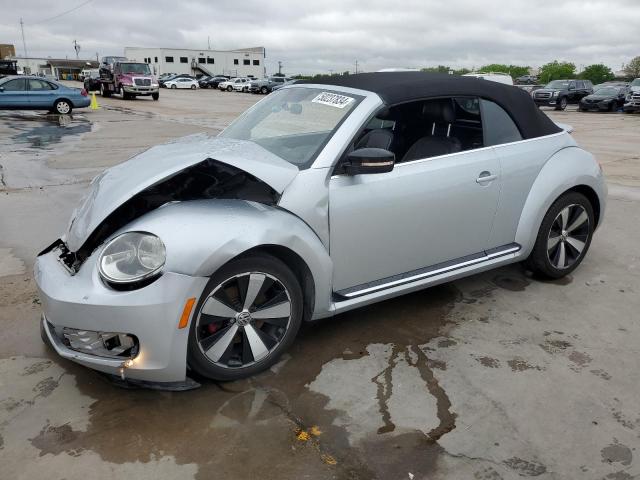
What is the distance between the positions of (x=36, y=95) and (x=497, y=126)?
20024 millimetres

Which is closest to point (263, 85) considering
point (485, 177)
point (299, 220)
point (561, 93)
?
point (561, 93)

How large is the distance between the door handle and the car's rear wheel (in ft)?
66.0

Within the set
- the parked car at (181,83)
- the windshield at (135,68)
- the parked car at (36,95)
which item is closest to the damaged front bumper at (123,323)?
the parked car at (36,95)

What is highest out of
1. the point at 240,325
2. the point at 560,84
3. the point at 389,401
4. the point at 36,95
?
→ the point at 560,84

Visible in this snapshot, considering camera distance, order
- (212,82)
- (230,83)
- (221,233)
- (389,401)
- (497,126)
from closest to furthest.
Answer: (221,233) → (389,401) → (497,126) → (230,83) → (212,82)

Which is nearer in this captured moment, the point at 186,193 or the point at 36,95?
the point at 186,193

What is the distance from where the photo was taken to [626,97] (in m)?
26.6

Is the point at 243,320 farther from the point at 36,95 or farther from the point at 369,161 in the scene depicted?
the point at 36,95

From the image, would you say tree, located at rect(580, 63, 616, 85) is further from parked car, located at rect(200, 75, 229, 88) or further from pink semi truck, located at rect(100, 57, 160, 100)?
pink semi truck, located at rect(100, 57, 160, 100)

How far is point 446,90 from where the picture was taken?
354 centimetres

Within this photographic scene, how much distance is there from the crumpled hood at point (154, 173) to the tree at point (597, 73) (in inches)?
3472

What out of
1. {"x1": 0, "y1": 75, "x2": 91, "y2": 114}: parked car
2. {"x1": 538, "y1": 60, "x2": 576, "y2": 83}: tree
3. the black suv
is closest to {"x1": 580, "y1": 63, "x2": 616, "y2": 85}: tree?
{"x1": 538, "y1": 60, "x2": 576, "y2": 83}: tree

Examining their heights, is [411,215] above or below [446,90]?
below

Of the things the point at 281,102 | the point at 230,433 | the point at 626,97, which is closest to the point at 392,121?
the point at 281,102
